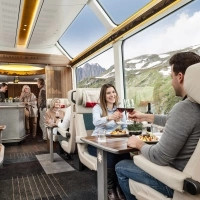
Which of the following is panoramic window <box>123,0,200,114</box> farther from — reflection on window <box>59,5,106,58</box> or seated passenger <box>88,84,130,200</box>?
reflection on window <box>59,5,106,58</box>

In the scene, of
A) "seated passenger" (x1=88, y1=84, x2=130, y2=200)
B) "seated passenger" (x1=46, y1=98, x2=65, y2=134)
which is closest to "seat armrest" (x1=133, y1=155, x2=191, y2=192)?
"seated passenger" (x1=88, y1=84, x2=130, y2=200)

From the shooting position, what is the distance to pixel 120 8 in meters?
4.54

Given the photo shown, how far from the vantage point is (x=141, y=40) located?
13.6 ft

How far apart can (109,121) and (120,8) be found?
2727 millimetres

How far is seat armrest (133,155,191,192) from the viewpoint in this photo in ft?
3.97

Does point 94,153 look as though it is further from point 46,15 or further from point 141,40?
point 46,15

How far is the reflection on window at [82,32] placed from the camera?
18.2 ft

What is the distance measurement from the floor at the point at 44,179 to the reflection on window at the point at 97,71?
2.06 meters

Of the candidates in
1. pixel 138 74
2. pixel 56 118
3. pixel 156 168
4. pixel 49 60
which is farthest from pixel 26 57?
pixel 156 168

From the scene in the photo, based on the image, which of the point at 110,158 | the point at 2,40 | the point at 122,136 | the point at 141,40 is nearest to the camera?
the point at 122,136

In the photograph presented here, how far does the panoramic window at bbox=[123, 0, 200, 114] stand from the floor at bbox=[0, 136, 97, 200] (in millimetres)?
1613

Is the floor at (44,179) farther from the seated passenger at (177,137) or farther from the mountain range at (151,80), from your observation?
the mountain range at (151,80)

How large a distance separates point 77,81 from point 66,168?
12.7ft

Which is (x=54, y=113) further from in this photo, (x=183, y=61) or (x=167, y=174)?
(x=167, y=174)
